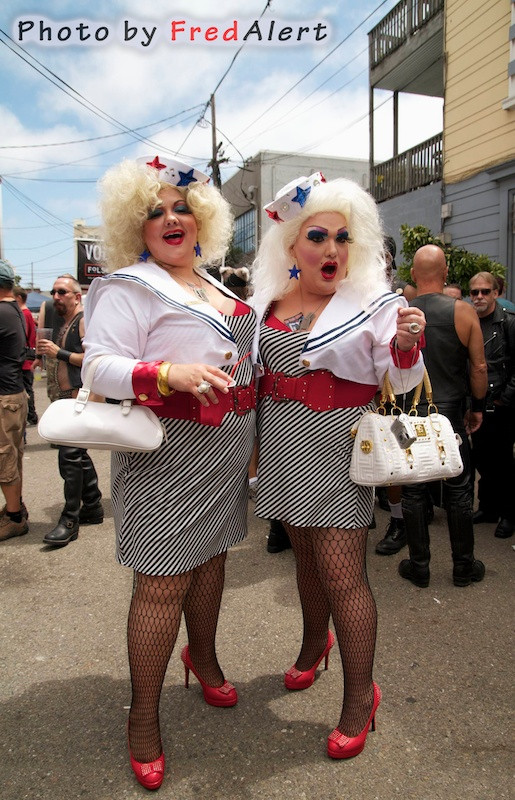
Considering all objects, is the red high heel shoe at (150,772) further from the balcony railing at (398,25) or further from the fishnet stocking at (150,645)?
the balcony railing at (398,25)

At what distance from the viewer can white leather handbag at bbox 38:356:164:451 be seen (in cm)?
173

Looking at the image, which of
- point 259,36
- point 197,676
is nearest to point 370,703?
point 197,676

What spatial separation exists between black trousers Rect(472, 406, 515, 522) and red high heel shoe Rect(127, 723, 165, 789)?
3081 mm

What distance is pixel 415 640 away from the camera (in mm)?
2758

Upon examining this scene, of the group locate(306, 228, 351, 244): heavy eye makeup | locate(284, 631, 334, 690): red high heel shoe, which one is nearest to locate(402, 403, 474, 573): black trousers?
locate(284, 631, 334, 690): red high heel shoe

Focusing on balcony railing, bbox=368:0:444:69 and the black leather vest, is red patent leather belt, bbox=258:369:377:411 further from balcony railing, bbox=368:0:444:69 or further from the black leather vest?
balcony railing, bbox=368:0:444:69

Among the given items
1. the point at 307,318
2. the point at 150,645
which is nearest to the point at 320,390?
the point at 307,318

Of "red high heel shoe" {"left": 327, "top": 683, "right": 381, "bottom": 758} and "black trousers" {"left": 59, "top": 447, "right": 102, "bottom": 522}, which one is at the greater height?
"black trousers" {"left": 59, "top": 447, "right": 102, "bottom": 522}

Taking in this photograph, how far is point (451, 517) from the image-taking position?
3.38 metres

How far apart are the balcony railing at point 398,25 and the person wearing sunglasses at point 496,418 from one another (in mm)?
7509

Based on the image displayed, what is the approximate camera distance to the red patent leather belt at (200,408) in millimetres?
1822

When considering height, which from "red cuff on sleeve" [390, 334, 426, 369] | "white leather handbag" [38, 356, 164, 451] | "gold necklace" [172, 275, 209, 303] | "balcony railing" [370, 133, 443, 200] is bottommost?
"white leather handbag" [38, 356, 164, 451]

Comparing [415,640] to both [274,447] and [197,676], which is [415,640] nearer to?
[197,676]

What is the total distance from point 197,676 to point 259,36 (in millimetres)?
5629
